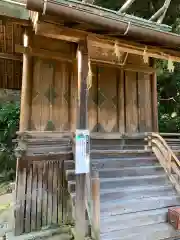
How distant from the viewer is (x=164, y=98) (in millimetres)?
11680

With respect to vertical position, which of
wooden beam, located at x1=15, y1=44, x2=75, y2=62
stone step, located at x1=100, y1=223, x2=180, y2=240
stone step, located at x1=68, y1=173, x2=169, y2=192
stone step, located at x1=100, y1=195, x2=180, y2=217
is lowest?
stone step, located at x1=100, y1=223, x2=180, y2=240

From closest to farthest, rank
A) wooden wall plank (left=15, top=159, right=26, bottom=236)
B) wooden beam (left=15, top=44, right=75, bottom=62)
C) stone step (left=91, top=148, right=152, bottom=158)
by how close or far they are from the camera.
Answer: wooden wall plank (left=15, top=159, right=26, bottom=236)
stone step (left=91, top=148, right=152, bottom=158)
wooden beam (left=15, top=44, right=75, bottom=62)

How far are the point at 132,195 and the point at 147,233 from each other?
732 millimetres

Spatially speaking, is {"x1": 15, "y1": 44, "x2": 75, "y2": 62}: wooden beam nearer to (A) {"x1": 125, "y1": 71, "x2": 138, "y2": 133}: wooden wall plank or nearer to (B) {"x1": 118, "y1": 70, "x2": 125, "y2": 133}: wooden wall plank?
(B) {"x1": 118, "y1": 70, "x2": 125, "y2": 133}: wooden wall plank

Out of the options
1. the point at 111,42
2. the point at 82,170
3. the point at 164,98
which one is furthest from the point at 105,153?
the point at 164,98

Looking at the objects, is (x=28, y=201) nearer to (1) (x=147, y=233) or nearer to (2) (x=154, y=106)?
(1) (x=147, y=233)

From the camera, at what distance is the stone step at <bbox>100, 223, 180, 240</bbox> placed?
3.42 metres

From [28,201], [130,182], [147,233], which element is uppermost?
[130,182]

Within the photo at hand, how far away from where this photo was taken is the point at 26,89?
5.15 meters

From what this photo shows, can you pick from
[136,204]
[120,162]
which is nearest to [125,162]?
[120,162]

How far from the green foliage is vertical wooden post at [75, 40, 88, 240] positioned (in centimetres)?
626

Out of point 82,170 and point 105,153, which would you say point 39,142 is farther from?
point 82,170

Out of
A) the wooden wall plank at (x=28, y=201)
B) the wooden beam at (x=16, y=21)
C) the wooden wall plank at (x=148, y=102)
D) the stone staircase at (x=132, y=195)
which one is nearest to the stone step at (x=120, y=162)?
the stone staircase at (x=132, y=195)

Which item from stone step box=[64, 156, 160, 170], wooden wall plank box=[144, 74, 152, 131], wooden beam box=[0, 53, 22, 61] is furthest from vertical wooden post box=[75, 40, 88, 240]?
wooden wall plank box=[144, 74, 152, 131]
